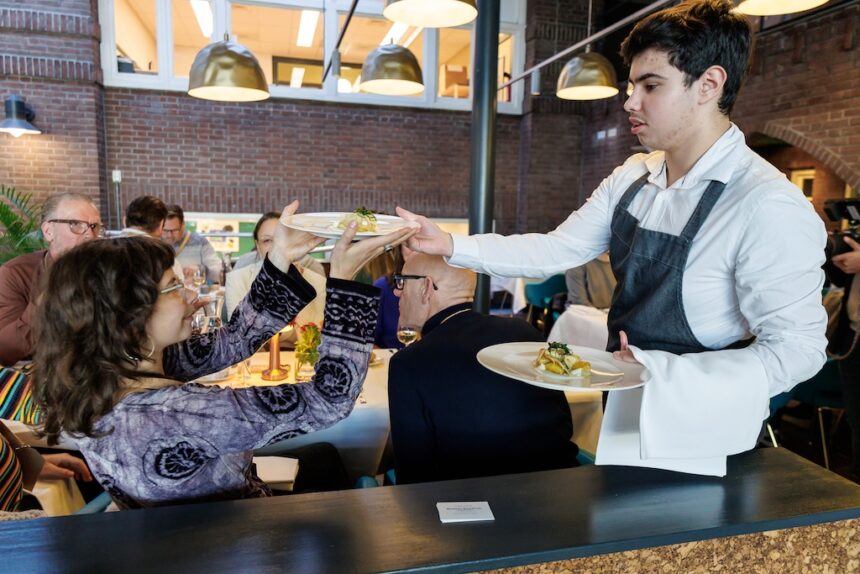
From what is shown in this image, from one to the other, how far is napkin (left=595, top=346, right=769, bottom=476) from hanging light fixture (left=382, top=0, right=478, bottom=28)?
224cm

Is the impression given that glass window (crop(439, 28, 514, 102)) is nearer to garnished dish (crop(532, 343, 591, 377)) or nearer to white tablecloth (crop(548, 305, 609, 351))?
white tablecloth (crop(548, 305, 609, 351))

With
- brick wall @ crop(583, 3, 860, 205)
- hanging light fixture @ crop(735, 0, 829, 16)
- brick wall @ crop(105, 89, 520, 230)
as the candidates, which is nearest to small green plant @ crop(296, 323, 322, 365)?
hanging light fixture @ crop(735, 0, 829, 16)

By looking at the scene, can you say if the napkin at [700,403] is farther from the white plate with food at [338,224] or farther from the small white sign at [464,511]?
the white plate with food at [338,224]

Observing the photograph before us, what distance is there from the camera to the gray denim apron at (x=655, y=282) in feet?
4.36

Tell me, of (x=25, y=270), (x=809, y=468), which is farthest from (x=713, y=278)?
(x=25, y=270)

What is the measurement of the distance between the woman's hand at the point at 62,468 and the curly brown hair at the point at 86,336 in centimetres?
77

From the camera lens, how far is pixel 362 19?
846 centimetres

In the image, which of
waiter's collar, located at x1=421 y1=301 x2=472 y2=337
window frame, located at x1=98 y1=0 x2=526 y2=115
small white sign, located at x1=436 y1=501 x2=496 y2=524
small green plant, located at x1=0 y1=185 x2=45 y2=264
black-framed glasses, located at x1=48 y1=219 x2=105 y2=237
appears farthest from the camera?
window frame, located at x1=98 y1=0 x2=526 y2=115

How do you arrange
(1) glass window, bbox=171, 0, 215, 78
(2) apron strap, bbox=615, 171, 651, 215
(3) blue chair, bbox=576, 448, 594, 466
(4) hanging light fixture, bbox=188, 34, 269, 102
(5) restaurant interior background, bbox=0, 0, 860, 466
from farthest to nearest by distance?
(1) glass window, bbox=171, 0, 215, 78 → (5) restaurant interior background, bbox=0, 0, 860, 466 → (4) hanging light fixture, bbox=188, 34, 269, 102 → (3) blue chair, bbox=576, 448, 594, 466 → (2) apron strap, bbox=615, 171, 651, 215

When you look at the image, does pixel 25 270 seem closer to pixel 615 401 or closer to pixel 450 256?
pixel 450 256

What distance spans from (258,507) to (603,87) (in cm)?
428

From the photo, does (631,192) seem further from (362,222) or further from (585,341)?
(585,341)

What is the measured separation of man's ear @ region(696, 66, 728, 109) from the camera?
4.22ft

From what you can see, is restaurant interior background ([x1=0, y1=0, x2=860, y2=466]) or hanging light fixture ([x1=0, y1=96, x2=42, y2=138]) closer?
hanging light fixture ([x1=0, y1=96, x2=42, y2=138])
